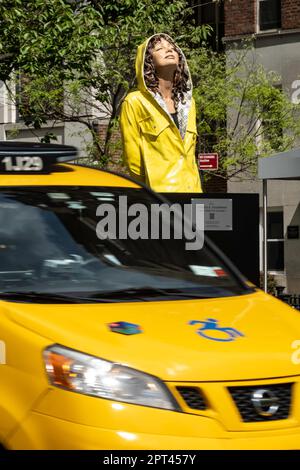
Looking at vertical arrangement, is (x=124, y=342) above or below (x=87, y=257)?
below

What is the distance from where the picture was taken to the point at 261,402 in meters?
4.21

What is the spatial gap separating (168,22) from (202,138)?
517 cm

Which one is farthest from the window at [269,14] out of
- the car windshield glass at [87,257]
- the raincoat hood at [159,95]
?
the car windshield glass at [87,257]

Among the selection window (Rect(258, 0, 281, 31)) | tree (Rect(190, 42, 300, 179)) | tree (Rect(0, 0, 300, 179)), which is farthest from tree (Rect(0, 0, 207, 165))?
window (Rect(258, 0, 281, 31))

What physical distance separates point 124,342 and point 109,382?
0.82ft

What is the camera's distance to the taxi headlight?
403 centimetres

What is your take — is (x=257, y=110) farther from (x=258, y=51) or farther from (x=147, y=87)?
(x=147, y=87)

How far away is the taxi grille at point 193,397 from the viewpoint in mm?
4094

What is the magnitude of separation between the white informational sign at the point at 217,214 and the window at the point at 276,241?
1643cm

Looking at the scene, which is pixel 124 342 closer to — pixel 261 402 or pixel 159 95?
pixel 261 402

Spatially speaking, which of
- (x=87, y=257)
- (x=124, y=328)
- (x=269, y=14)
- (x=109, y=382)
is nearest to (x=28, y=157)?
(x=87, y=257)

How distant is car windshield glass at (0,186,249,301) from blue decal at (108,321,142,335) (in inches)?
16.2

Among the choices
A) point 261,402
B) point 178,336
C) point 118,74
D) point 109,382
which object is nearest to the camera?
point 109,382
